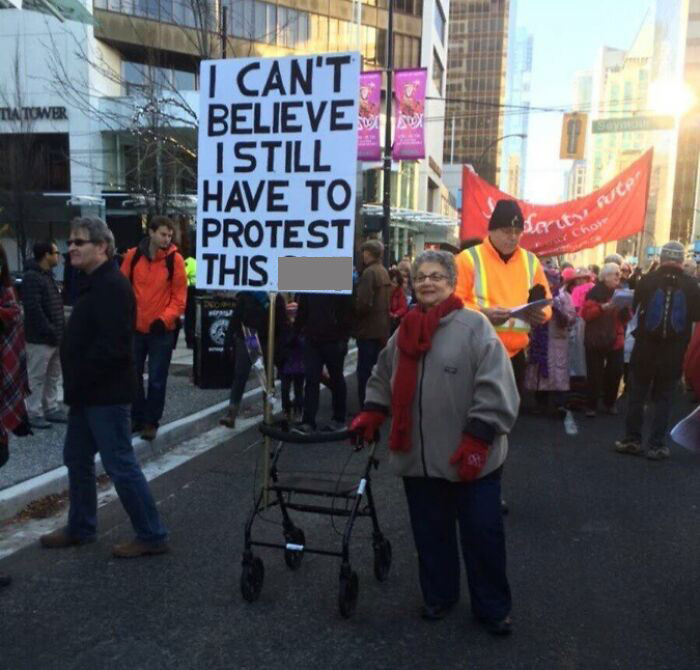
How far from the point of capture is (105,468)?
13.6 ft

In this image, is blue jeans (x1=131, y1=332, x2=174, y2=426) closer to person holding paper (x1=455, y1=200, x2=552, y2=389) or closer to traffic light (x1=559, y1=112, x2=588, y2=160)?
person holding paper (x1=455, y1=200, x2=552, y2=389)

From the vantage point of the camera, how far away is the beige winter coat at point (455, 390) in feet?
10.5

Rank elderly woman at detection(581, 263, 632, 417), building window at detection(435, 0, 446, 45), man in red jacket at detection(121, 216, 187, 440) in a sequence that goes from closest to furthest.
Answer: man in red jacket at detection(121, 216, 187, 440)
elderly woman at detection(581, 263, 632, 417)
building window at detection(435, 0, 446, 45)

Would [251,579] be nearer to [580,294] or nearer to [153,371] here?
[153,371]

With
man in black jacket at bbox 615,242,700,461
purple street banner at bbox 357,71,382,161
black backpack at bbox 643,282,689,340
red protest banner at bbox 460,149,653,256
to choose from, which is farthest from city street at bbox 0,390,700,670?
purple street banner at bbox 357,71,382,161

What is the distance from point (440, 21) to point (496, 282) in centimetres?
5099

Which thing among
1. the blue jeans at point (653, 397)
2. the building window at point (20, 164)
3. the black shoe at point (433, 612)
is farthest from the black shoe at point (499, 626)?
the building window at point (20, 164)

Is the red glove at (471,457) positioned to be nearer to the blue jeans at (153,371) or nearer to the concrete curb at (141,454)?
the concrete curb at (141,454)

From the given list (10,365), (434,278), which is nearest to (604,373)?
(434,278)

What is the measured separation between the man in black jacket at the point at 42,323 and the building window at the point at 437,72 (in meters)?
45.9

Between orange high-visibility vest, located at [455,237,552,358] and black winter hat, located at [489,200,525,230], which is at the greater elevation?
black winter hat, located at [489,200,525,230]

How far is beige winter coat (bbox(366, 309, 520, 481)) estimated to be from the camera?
3209mm

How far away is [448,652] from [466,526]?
559 millimetres

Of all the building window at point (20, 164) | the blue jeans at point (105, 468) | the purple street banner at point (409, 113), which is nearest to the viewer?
the blue jeans at point (105, 468)
